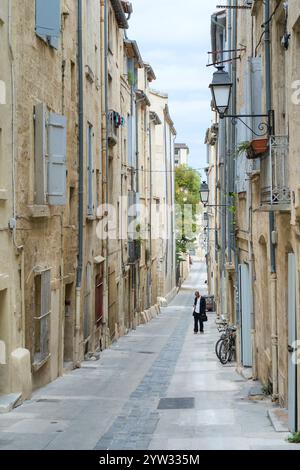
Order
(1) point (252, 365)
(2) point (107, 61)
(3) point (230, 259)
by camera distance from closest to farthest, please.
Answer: (1) point (252, 365) → (3) point (230, 259) → (2) point (107, 61)

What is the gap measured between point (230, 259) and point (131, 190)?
12.6 meters

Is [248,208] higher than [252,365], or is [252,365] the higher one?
[248,208]

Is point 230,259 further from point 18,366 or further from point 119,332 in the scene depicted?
point 18,366

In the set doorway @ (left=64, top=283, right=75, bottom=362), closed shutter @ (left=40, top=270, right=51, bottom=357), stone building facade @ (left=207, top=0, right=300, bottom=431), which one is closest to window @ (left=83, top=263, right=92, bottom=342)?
doorway @ (left=64, top=283, right=75, bottom=362)

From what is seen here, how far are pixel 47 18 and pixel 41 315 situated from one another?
17.9 ft

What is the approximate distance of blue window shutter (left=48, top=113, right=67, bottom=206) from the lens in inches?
580

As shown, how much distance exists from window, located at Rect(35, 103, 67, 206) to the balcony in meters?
4.61

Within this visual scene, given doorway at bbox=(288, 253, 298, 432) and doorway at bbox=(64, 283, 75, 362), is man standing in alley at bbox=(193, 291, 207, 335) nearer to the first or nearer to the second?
doorway at bbox=(64, 283, 75, 362)

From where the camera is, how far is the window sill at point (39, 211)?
14148 mm

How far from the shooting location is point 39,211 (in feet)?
47.5

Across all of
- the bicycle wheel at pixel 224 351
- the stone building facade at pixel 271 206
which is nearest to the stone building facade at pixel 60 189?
the bicycle wheel at pixel 224 351

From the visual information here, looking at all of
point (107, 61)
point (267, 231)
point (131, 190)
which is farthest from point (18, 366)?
point (131, 190)

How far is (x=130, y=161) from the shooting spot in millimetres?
36000
